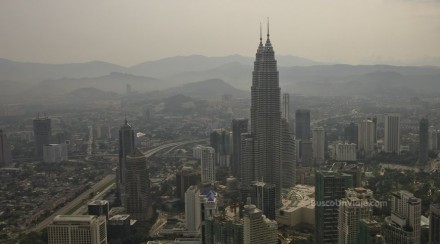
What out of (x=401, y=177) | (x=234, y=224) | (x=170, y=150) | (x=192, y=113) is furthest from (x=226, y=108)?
(x=234, y=224)

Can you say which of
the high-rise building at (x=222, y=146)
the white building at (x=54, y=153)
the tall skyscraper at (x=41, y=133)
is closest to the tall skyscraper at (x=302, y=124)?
the high-rise building at (x=222, y=146)

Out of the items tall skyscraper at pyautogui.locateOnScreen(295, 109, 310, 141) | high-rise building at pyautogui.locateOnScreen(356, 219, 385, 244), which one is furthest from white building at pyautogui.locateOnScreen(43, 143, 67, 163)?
A: high-rise building at pyautogui.locateOnScreen(356, 219, 385, 244)

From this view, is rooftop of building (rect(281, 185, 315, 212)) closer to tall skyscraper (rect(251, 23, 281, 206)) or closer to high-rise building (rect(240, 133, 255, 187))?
tall skyscraper (rect(251, 23, 281, 206))

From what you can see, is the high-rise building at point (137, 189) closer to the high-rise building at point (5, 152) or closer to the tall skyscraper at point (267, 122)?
the tall skyscraper at point (267, 122)

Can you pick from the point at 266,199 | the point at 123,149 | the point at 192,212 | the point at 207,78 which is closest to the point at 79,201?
the point at 123,149

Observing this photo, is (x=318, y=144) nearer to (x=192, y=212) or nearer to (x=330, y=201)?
(x=192, y=212)

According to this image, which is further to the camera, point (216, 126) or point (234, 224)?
point (216, 126)

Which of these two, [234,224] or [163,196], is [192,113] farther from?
[234,224]

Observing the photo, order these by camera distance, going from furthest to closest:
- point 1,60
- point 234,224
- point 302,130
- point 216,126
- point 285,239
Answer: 1. point 216,126
2. point 302,130
3. point 1,60
4. point 285,239
5. point 234,224

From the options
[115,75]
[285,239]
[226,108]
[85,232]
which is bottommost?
[285,239]
